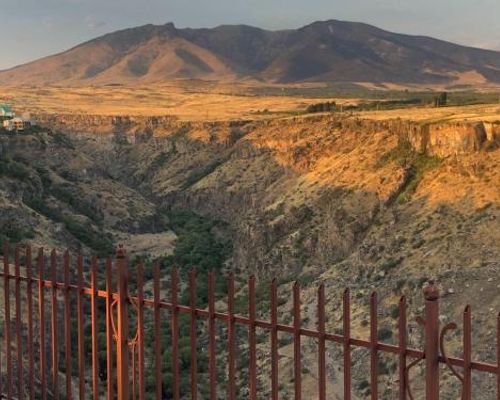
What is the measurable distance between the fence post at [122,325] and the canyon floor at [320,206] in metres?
13.2

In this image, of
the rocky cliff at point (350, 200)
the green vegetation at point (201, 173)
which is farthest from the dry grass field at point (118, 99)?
the rocky cliff at point (350, 200)

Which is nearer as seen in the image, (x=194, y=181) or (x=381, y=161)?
(x=381, y=161)

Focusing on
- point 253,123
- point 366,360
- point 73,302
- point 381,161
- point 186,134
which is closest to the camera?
point 366,360

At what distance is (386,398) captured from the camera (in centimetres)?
1934

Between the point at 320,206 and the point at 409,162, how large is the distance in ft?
18.9

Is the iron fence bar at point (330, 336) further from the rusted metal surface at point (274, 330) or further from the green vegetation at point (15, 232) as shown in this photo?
the green vegetation at point (15, 232)

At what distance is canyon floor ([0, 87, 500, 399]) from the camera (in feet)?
89.3

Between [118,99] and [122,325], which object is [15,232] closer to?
[122,325]

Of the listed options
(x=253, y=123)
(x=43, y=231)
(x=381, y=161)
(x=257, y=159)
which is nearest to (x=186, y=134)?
(x=253, y=123)

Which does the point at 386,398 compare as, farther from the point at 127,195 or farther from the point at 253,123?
the point at 253,123

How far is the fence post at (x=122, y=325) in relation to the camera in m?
6.76

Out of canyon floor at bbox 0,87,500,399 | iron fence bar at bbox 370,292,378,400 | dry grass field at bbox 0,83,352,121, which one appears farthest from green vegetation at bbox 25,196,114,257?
dry grass field at bbox 0,83,352,121

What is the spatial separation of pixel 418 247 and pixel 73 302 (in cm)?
1496

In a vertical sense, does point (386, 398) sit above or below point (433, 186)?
below
